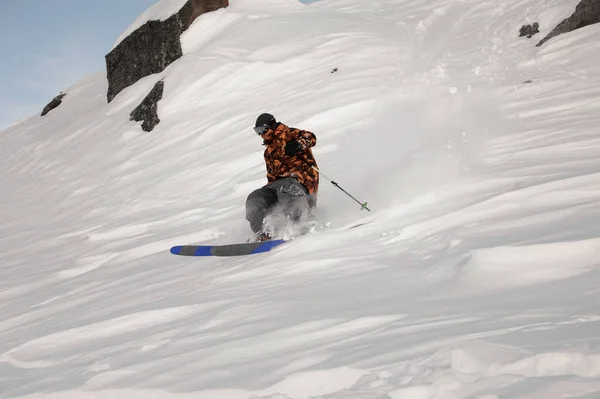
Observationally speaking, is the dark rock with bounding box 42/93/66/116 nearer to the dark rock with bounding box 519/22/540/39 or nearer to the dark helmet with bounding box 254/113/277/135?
the dark rock with bounding box 519/22/540/39

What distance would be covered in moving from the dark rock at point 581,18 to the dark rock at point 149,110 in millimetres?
9987

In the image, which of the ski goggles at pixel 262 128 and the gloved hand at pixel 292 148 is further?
the ski goggles at pixel 262 128

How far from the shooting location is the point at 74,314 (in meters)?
4.84

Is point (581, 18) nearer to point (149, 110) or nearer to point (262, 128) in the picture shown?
point (262, 128)

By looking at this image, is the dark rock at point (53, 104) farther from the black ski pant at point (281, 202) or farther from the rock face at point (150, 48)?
the black ski pant at point (281, 202)

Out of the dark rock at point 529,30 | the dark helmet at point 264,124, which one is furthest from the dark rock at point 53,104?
the dark helmet at point 264,124

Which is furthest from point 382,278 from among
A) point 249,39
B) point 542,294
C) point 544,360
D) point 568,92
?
point 249,39

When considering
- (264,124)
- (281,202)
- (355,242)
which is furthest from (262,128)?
(355,242)

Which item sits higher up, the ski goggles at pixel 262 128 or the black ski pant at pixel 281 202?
the ski goggles at pixel 262 128

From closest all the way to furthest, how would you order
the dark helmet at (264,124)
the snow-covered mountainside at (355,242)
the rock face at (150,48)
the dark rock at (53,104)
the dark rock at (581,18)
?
the snow-covered mountainside at (355,242)
the dark helmet at (264,124)
the dark rock at (581,18)
the rock face at (150,48)
the dark rock at (53,104)

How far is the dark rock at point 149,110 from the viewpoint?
1518 centimetres

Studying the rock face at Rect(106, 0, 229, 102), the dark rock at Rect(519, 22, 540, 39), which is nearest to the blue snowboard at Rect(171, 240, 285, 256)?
the dark rock at Rect(519, 22, 540, 39)

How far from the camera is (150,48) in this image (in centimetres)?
1811

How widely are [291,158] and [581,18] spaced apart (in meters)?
6.89
